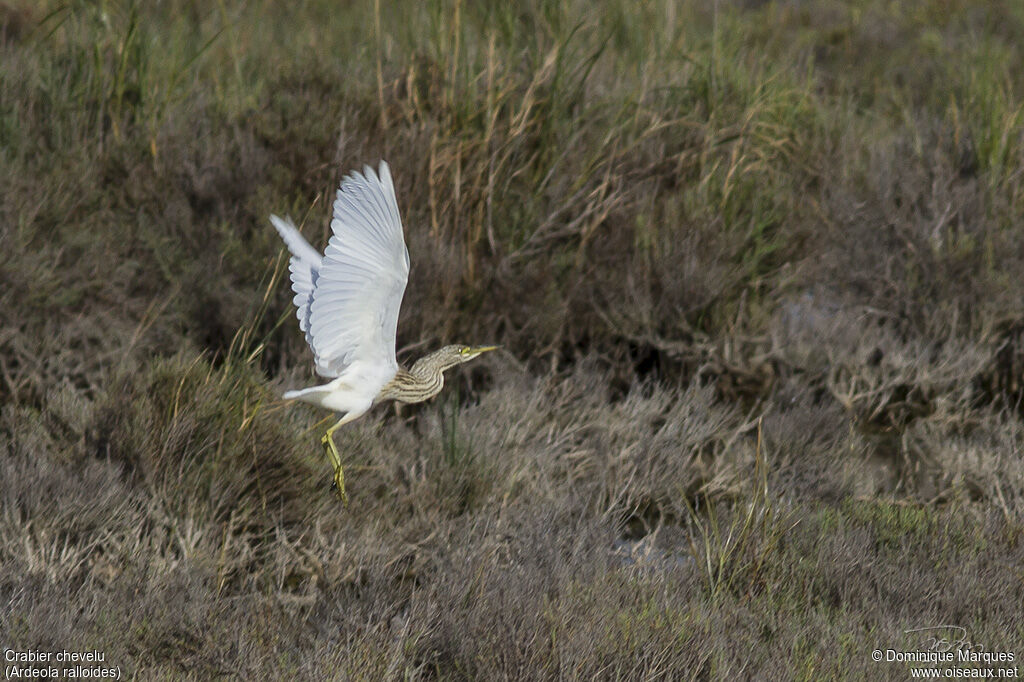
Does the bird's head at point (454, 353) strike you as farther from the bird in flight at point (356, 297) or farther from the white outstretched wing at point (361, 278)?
the white outstretched wing at point (361, 278)

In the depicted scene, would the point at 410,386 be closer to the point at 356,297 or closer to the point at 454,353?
the point at 454,353

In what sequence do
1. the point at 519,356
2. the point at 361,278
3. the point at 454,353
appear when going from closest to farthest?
the point at 361,278
the point at 454,353
the point at 519,356

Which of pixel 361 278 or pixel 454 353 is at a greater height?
pixel 361 278

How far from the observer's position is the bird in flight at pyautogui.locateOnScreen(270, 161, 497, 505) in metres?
2.94

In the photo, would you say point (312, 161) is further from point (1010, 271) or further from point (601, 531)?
point (1010, 271)

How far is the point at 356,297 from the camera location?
119 inches

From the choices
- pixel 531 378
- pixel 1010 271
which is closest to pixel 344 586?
pixel 531 378

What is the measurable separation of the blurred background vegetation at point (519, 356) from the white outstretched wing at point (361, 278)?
0.25 meters

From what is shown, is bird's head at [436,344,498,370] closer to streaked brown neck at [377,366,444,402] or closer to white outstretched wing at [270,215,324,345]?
streaked brown neck at [377,366,444,402]

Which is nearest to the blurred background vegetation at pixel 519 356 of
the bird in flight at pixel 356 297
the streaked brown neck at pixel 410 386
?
the bird in flight at pixel 356 297

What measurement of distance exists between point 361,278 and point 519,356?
185cm

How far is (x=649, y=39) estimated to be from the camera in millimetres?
5828

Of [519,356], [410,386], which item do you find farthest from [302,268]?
[519,356]

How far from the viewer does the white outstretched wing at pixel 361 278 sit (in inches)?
115
